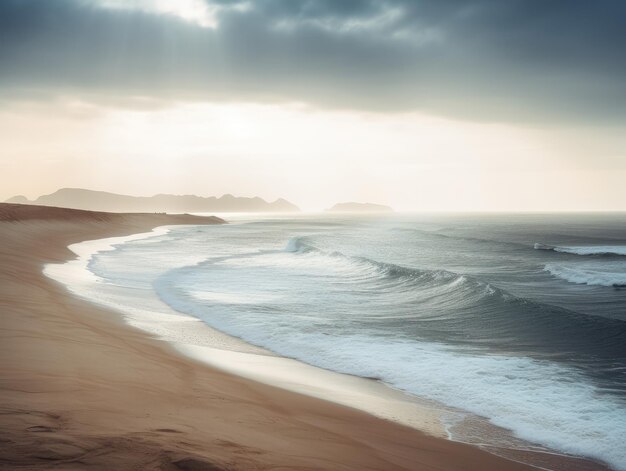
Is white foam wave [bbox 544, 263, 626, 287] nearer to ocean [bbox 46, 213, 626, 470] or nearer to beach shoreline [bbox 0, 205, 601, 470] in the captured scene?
ocean [bbox 46, 213, 626, 470]

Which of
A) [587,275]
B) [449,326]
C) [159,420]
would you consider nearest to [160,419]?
[159,420]

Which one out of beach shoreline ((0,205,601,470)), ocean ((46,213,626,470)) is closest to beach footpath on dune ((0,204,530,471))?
beach shoreline ((0,205,601,470))

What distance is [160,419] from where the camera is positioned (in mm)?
5816

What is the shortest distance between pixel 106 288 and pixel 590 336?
17386 millimetres

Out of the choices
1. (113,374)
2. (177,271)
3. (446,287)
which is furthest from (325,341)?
(177,271)

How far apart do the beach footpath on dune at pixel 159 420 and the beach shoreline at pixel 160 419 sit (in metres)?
0.02

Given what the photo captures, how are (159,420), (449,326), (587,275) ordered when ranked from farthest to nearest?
(587,275)
(449,326)
(159,420)

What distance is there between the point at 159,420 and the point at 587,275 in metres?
28.3

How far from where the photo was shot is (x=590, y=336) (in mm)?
13859

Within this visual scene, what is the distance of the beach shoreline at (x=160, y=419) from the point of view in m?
4.55

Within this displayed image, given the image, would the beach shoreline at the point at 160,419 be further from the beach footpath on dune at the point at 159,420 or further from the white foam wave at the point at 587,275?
the white foam wave at the point at 587,275

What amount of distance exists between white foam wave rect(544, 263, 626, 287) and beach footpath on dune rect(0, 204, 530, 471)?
22.9 m

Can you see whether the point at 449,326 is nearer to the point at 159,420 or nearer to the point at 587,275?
the point at 159,420

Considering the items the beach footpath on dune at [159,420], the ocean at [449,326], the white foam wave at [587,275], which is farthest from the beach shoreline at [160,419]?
the white foam wave at [587,275]
